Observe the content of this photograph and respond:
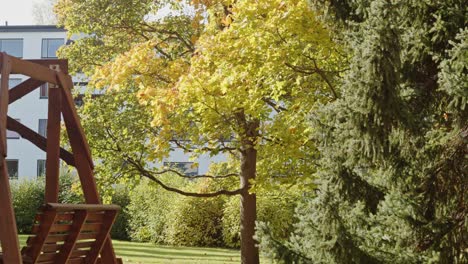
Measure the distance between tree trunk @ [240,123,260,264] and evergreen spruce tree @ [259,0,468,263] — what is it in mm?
8827

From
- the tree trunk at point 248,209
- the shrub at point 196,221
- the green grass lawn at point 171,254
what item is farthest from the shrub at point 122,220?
the tree trunk at point 248,209

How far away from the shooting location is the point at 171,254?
23.3m

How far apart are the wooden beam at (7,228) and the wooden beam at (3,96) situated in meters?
0.27

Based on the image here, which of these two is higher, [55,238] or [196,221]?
[196,221]

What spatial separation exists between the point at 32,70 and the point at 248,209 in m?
9.58

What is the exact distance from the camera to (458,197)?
8.77 m

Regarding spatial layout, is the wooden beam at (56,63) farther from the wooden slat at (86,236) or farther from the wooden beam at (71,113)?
the wooden slat at (86,236)

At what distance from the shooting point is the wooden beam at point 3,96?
315 inches

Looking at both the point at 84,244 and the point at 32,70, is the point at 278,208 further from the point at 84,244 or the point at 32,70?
the point at 32,70

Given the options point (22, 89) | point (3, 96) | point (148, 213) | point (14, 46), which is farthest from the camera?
point (14, 46)

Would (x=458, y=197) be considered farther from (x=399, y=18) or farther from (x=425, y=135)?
(x=399, y=18)

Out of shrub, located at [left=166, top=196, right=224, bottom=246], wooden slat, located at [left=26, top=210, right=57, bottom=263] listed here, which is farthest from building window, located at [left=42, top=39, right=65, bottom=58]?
wooden slat, located at [left=26, top=210, right=57, bottom=263]

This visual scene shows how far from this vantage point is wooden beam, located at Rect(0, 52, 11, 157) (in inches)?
315

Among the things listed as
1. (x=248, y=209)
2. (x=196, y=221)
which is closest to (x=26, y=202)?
(x=196, y=221)
